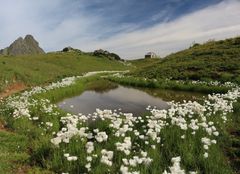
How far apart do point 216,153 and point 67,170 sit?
423cm

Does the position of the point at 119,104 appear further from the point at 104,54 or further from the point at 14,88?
the point at 104,54

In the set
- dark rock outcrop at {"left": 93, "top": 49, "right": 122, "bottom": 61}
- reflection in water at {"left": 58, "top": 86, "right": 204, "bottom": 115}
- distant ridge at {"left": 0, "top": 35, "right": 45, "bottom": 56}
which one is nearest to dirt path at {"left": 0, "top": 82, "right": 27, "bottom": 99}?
reflection in water at {"left": 58, "top": 86, "right": 204, "bottom": 115}

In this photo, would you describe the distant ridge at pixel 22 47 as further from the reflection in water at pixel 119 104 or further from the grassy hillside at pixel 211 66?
the reflection in water at pixel 119 104

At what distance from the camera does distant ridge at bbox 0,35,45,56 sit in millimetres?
122213

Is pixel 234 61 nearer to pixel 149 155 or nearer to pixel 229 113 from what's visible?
pixel 229 113

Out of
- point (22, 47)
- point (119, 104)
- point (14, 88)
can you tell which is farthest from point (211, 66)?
point (22, 47)

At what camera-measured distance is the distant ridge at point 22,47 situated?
122213mm

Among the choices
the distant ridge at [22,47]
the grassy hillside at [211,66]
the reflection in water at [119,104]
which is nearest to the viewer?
the reflection in water at [119,104]

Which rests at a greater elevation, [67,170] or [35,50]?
[35,50]

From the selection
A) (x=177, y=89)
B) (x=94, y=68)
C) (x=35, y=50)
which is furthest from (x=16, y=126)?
(x=35, y=50)

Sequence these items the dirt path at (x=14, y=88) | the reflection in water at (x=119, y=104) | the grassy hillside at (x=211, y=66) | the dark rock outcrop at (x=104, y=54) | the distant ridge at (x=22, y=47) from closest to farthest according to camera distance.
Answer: the reflection in water at (x=119, y=104)
the dirt path at (x=14, y=88)
the grassy hillside at (x=211, y=66)
the dark rock outcrop at (x=104, y=54)
the distant ridge at (x=22, y=47)

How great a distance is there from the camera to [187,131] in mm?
12398

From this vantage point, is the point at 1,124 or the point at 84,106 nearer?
the point at 1,124

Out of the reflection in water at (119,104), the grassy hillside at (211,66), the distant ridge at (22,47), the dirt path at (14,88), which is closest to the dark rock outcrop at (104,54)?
the distant ridge at (22,47)
